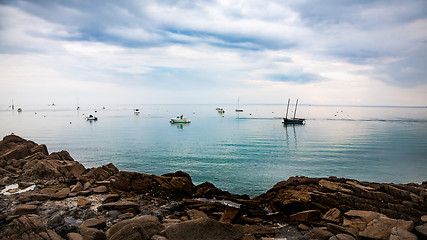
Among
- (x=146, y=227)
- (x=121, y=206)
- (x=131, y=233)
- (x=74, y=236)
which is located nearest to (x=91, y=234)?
(x=74, y=236)

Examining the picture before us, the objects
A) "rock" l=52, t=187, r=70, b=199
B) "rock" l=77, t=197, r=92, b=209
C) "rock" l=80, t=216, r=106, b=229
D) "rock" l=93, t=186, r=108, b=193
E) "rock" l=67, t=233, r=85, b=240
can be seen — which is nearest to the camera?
"rock" l=67, t=233, r=85, b=240

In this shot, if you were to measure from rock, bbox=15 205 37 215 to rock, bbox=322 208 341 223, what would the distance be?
1098cm

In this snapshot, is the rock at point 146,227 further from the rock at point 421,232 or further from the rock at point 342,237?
the rock at point 421,232

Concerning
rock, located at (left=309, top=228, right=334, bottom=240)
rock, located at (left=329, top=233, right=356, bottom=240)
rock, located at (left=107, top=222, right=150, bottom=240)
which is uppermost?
rock, located at (left=107, top=222, right=150, bottom=240)

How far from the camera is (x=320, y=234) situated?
7.74m

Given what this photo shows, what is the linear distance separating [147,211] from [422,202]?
10.7 meters

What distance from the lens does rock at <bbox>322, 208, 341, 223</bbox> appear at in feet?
29.7

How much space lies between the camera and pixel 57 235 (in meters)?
6.94

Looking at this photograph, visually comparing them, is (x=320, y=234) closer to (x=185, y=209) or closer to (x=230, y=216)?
(x=230, y=216)

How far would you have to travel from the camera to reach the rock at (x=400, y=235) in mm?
7021

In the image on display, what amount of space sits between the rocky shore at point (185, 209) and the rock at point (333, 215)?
1.4 inches

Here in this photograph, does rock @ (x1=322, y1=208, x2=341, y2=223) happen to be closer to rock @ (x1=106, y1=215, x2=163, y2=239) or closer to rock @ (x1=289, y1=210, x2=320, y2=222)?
rock @ (x1=289, y1=210, x2=320, y2=222)

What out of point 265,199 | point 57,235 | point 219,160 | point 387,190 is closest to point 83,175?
point 57,235

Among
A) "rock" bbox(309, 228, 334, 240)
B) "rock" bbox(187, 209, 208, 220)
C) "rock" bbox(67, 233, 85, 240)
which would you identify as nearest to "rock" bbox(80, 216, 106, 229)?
"rock" bbox(67, 233, 85, 240)
